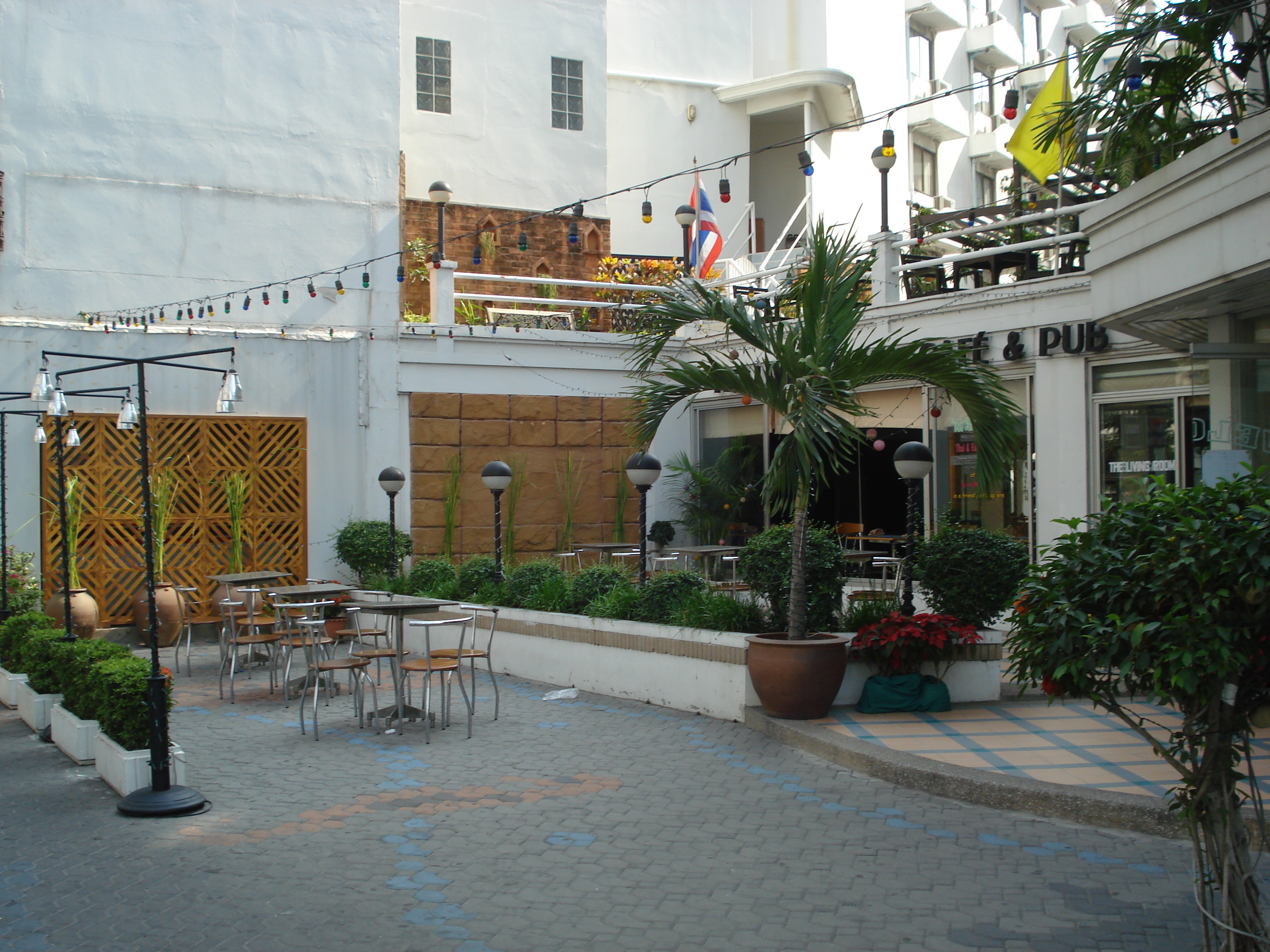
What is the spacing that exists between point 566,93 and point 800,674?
14.9 m

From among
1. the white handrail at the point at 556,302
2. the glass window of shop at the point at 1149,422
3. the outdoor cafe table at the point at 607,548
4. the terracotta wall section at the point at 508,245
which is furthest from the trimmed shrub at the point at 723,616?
the terracotta wall section at the point at 508,245

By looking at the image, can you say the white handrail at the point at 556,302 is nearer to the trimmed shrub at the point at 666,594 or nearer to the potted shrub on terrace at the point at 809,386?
the trimmed shrub at the point at 666,594

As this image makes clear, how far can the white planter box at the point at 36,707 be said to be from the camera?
871 centimetres

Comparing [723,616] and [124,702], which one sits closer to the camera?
[124,702]

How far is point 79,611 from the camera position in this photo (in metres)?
13.0

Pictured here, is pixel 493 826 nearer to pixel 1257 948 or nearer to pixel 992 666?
pixel 1257 948

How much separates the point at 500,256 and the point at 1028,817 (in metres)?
15.0

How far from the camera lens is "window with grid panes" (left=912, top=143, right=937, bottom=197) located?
25.4 m

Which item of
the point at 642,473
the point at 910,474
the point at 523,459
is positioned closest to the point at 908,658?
the point at 910,474

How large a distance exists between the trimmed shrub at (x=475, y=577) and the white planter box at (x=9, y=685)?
4553 millimetres

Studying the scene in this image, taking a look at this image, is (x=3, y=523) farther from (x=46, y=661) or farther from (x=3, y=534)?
(x=46, y=661)

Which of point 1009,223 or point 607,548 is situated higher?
point 1009,223

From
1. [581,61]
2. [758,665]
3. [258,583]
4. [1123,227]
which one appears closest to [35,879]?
[758,665]

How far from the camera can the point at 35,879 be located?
17.3 ft
